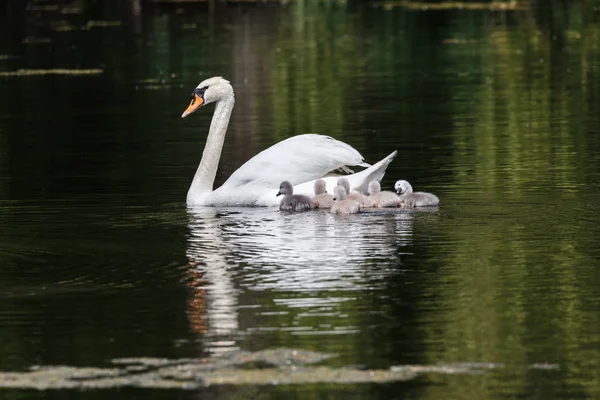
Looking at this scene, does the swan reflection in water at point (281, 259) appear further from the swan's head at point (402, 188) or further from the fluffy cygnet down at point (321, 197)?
the swan's head at point (402, 188)

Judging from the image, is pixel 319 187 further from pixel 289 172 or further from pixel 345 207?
pixel 345 207

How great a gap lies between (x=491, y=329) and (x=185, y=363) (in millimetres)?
1813

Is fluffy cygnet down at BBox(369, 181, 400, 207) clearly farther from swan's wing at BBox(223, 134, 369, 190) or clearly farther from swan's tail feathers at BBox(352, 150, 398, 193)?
swan's wing at BBox(223, 134, 369, 190)

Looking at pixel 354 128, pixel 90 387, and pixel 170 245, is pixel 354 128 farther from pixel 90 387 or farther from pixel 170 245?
pixel 90 387

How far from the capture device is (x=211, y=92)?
1667cm

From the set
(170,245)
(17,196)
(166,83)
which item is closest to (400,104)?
(166,83)

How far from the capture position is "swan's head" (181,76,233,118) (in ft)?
54.6

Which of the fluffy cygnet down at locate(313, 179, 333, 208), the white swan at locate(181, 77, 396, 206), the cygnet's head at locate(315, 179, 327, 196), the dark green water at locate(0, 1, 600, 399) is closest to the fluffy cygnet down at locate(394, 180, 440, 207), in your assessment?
the dark green water at locate(0, 1, 600, 399)

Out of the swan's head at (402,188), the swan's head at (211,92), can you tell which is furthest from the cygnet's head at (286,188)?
the swan's head at (211,92)

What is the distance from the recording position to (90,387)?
830 cm

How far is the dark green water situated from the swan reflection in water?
3 cm

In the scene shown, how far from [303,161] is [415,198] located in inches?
52.7

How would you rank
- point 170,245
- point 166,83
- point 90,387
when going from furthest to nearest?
point 166,83, point 170,245, point 90,387

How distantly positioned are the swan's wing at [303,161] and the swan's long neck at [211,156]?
0.70 meters
